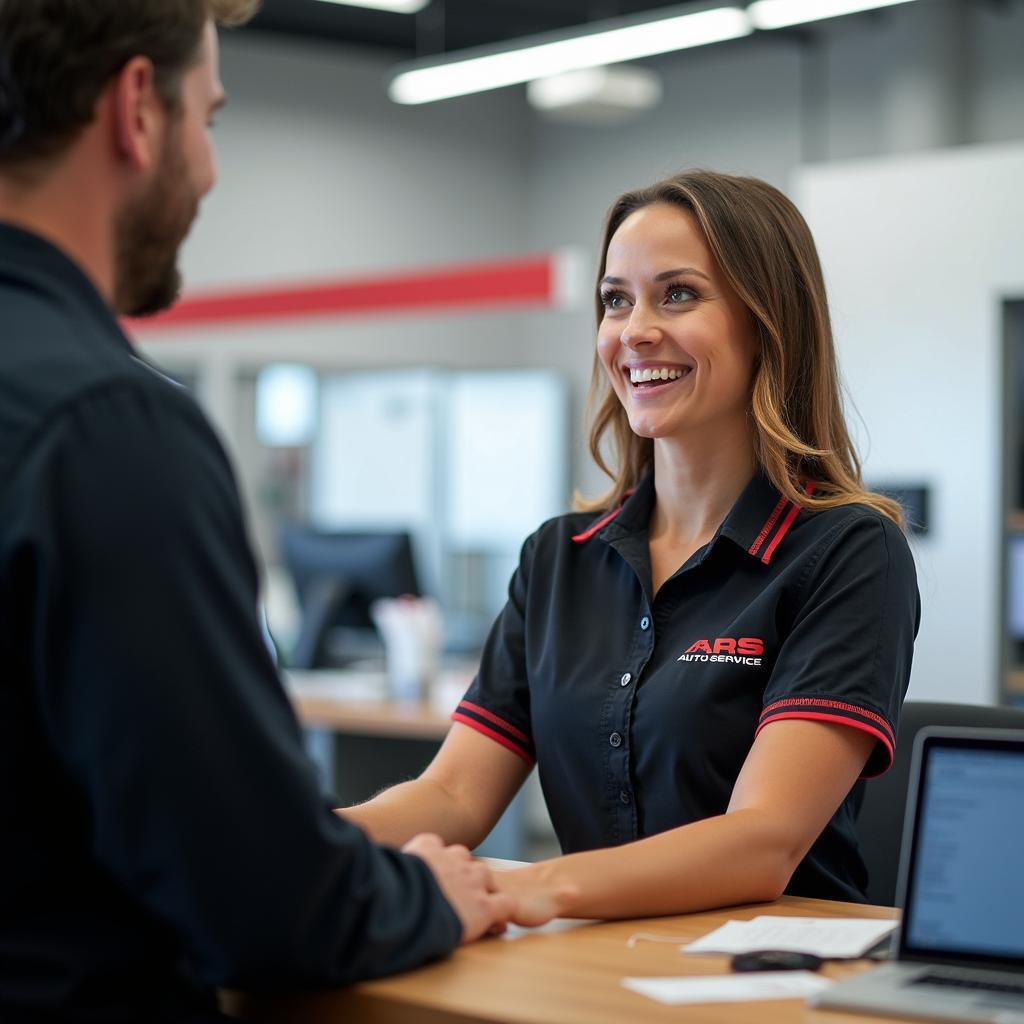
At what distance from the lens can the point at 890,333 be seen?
542 cm

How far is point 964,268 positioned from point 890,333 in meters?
0.33

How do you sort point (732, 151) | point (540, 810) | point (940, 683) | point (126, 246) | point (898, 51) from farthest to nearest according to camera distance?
point (732, 151) → point (898, 51) → point (540, 810) → point (940, 683) → point (126, 246)

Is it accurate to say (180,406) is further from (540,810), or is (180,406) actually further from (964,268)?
(540,810)

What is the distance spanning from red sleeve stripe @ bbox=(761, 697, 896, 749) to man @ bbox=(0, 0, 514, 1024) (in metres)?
0.63

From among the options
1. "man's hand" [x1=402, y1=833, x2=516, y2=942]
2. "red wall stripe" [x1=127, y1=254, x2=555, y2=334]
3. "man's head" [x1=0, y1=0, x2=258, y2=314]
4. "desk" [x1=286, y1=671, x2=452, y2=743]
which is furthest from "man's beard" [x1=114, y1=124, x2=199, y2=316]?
"red wall stripe" [x1=127, y1=254, x2=555, y2=334]

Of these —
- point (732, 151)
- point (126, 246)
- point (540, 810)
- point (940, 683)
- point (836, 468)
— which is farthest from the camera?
point (732, 151)

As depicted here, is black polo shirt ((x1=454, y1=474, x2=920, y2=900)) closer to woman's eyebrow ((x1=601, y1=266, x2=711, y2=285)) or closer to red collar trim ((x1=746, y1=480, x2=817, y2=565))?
red collar trim ((x1=746, y1=480, x2=817, y2=565))

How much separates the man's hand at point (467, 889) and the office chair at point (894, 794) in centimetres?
78

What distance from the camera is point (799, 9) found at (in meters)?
5.16

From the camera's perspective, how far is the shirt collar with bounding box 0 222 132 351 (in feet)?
3.99

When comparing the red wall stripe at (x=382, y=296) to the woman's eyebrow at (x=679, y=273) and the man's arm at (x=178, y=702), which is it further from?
the man's arm at (x=178, y=702)

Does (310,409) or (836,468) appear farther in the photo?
(310,409)

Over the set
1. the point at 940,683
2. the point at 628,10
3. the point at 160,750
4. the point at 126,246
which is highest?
→ the point at 628,10

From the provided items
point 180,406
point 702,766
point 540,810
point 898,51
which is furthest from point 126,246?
point 898,51
